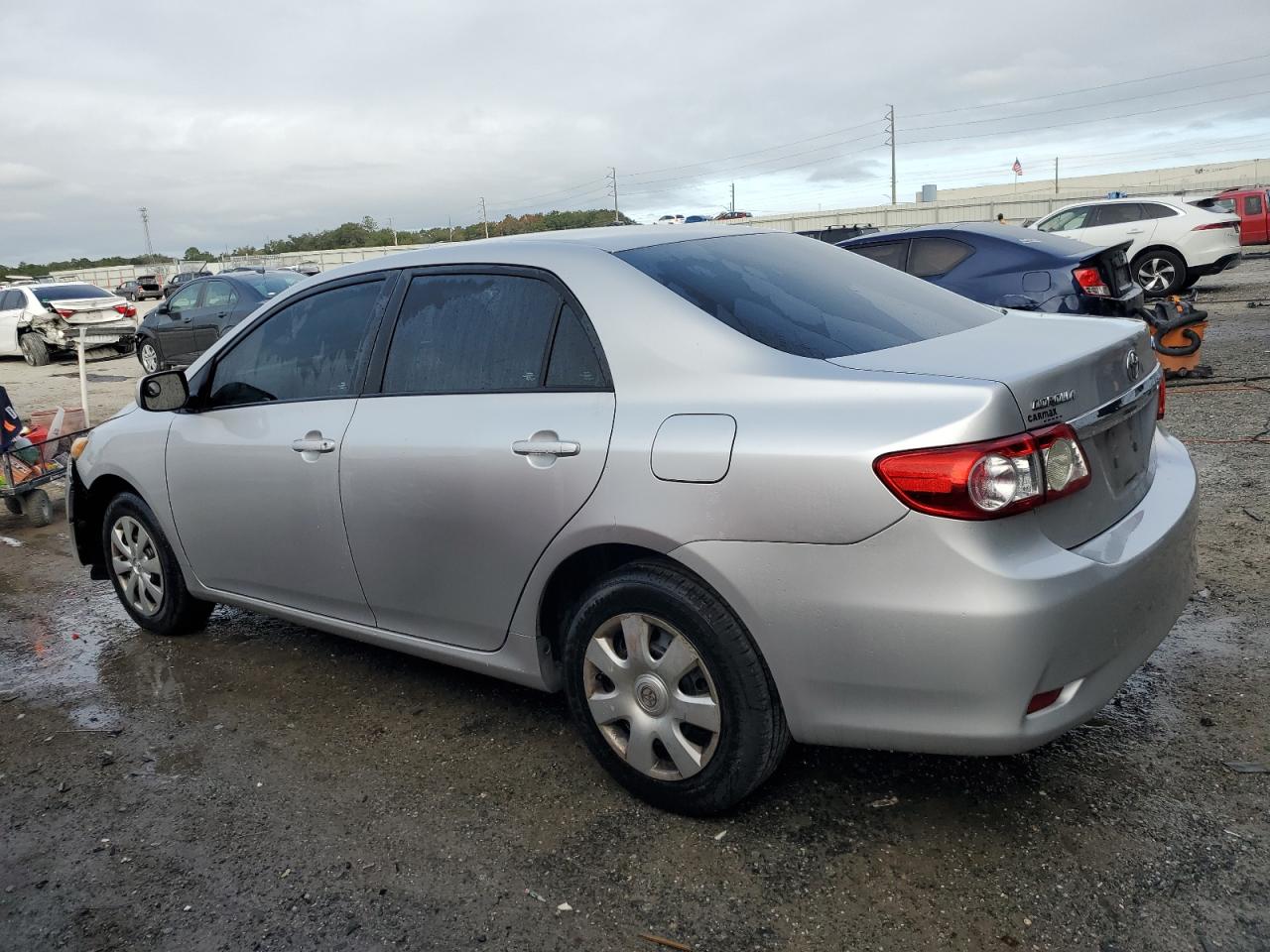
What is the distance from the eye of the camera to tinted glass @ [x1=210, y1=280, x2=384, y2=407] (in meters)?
3.81

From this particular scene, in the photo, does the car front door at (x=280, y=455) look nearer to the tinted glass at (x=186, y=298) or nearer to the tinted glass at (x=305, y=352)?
the tinted glass at (x=305, y=352)

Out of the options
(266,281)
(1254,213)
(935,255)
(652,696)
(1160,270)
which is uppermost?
(1254,213)

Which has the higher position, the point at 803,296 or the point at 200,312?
the point at 200,312

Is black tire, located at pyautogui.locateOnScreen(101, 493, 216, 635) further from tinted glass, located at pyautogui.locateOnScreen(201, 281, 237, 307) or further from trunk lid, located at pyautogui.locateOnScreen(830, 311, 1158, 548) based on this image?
tinted glass, located at pyautogui.locateOnScreen(201, 281, 237, 307)

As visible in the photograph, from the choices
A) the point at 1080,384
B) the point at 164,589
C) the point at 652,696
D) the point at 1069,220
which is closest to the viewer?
the point at 1080,384

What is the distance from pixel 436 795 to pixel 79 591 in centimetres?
354

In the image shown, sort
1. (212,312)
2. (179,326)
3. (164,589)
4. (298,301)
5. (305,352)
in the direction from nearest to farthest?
(305,352) < (298,301) < (164,589) < (212,312) < (179,326)

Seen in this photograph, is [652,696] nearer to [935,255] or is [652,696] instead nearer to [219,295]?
[935,255]

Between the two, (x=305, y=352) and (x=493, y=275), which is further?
(x=305, y=352)

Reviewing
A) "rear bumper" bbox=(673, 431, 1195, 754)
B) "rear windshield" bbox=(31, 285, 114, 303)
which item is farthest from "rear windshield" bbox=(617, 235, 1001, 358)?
"rear windshield" bbox=(31, 285, 114, 303)

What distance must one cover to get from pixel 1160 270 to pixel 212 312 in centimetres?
1479

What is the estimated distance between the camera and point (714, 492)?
264 cm

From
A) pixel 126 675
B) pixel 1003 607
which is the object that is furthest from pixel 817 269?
pixel 126 675

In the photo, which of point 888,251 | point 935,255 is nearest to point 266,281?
point 888,251
